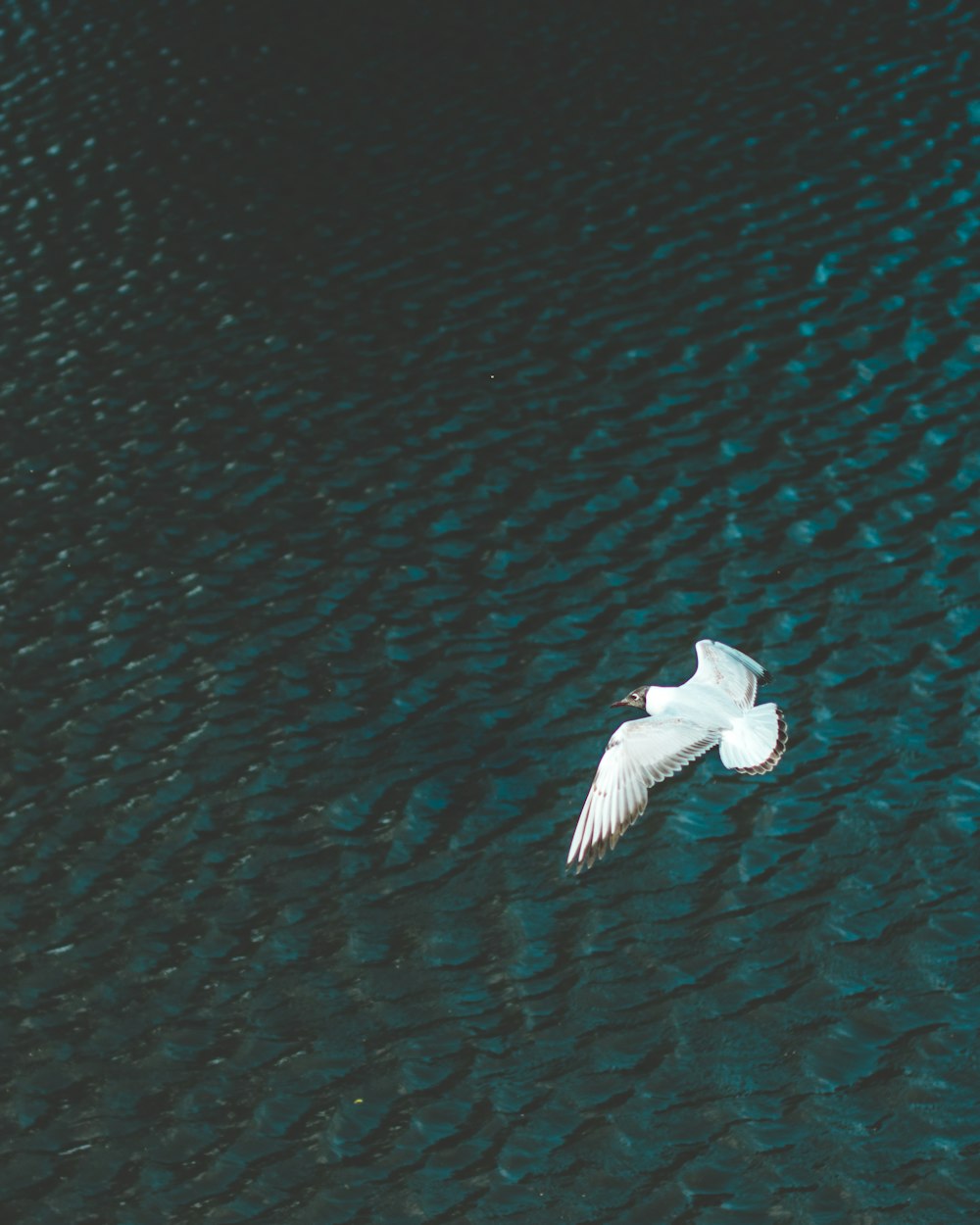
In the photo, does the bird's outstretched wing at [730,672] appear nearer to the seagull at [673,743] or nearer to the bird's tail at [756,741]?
the seagull at [673,743]

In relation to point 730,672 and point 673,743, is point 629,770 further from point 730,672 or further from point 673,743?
point 730,672

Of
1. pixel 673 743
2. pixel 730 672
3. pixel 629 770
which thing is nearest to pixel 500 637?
pixel 730 672

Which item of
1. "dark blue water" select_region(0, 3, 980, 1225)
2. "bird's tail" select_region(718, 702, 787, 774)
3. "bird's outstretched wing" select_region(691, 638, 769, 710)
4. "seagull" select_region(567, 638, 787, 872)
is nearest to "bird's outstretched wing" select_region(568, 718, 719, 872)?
"seagull" select_region(567, 638, 787, 872)

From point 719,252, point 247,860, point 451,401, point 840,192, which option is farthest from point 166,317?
point 247,860

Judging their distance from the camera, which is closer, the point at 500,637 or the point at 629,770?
the point at 629,770

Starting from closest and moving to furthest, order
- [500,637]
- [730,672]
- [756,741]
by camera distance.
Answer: [756,741], [730,672], [500,637]

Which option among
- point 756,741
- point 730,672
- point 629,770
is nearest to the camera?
point 629,770

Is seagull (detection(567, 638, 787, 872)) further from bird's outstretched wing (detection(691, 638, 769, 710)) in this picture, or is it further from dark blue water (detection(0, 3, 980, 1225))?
dark blue water (detection(0, 3, 980, 1225))
